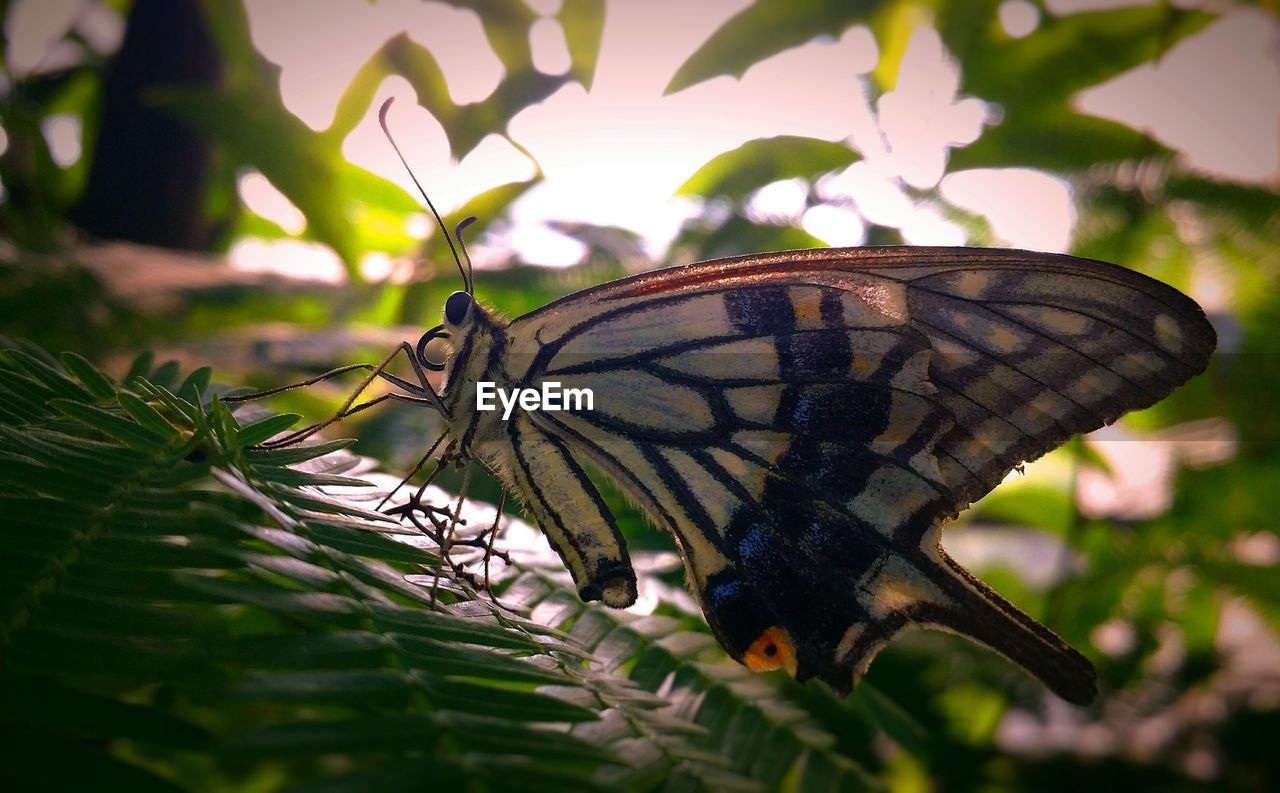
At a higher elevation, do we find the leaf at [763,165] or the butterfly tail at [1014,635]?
the leaf at [763,165]

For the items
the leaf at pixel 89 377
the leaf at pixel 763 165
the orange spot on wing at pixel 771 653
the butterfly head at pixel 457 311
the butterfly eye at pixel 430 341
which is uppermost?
the leaf at pixel 763 165

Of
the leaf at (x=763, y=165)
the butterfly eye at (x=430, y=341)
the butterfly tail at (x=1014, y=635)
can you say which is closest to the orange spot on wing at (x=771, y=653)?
the butterfly tail at (x=1014, y=635)

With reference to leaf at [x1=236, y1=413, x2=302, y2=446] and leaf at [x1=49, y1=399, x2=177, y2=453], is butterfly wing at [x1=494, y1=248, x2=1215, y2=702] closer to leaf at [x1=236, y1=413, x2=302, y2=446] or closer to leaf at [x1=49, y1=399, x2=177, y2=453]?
leaf at [x1=236, y1=413, x2=302, y2=446]

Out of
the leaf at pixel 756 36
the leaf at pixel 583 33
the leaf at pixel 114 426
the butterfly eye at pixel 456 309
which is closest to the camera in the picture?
the leaf at pixel 114 426

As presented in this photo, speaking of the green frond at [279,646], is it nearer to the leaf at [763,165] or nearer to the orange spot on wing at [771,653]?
the orange spot on wing at [771,653]

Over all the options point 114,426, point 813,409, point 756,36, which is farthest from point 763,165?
point 114,426

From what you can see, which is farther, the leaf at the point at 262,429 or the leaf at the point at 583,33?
the leaf at the point at 583,33

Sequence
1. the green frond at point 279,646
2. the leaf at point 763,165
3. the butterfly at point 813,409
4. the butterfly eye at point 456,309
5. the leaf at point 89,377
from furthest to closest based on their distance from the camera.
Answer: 1. the leaf at point 763,165
2. the butterfly eye at point 456,309
3. the butterfly at point 813,409
4. the leaf at point 89,377
5. the green frond at point 279,646
